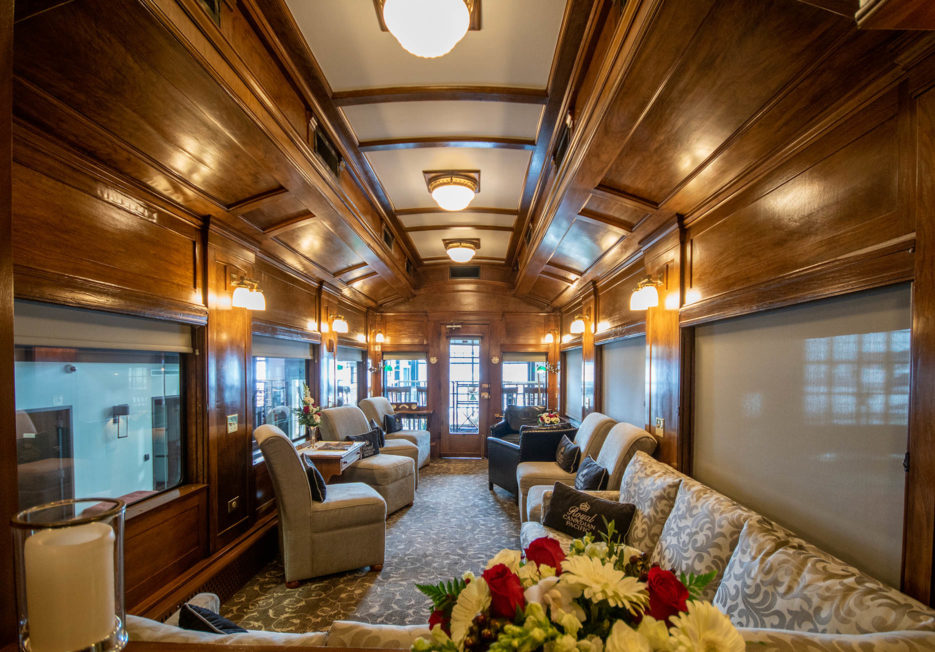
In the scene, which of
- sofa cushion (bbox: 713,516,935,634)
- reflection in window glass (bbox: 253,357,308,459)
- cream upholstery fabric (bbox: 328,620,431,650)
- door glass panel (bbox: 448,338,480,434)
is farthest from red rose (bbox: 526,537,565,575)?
door glass panel (bbox: 448,338,480,434)

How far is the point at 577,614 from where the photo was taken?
76 cm

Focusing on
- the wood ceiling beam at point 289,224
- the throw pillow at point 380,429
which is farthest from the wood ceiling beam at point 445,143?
the throw pillow at point 380,429

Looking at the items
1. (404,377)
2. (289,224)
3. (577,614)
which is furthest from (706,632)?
(404,377)

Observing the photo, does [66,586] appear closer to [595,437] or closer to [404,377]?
[595,437]

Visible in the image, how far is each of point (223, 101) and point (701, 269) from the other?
104 inches

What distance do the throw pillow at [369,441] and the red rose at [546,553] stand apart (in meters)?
4.05

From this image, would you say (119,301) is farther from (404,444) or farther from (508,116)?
(404,444)

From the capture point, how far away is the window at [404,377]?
7.41 metres

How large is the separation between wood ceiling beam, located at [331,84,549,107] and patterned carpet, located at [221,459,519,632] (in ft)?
9.75

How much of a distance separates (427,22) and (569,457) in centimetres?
365

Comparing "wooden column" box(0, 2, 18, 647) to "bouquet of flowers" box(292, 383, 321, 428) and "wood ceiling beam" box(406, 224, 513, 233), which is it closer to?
"bouquet of flowers" box(292, 383, 321, 428)

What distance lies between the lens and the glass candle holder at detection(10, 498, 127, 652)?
753mm

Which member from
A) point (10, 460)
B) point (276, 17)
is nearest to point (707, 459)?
point (10, 460)

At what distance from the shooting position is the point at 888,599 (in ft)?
3.74
